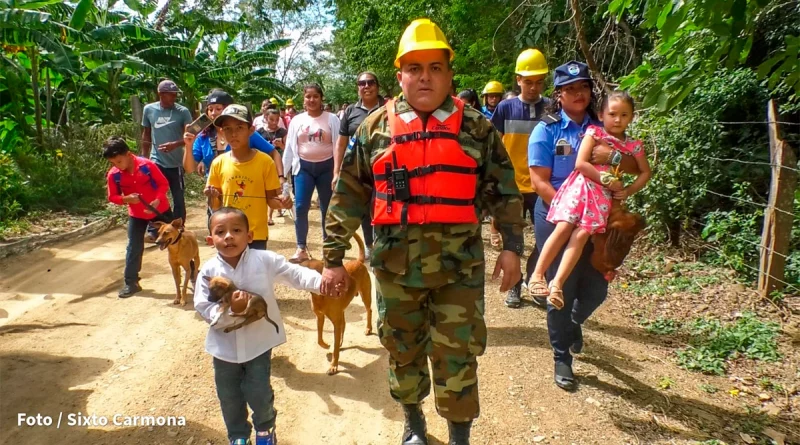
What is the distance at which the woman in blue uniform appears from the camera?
3402 millimetres

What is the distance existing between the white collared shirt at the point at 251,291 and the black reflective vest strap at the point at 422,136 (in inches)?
35.6

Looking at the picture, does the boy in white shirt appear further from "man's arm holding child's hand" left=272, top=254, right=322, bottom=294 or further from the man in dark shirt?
the man in dark shirt

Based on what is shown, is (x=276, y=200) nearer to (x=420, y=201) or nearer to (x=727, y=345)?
(x=420, y=201)

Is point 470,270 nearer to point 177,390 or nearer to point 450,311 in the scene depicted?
point 450,311

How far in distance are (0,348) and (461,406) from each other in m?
4.11

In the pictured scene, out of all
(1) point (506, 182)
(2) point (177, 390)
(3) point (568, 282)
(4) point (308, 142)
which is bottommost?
(2) point (177, 390)

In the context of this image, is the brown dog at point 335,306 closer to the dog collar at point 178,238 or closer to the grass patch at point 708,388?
the dog collar at point 178,238

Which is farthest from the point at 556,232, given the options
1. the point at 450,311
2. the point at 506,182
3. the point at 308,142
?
the point at 308,142

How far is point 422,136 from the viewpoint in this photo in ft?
8.00

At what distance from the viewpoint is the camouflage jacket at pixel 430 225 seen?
2494mm

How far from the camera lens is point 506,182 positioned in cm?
256

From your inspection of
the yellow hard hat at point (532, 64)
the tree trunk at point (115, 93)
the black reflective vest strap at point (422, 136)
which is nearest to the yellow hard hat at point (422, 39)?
the black reflective vest strap at point (422, 136)

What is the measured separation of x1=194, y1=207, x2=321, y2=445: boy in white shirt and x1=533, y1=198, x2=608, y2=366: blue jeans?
1.79m

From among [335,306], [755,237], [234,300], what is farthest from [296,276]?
[755,237]
